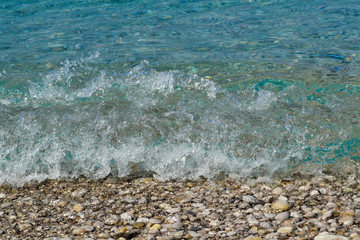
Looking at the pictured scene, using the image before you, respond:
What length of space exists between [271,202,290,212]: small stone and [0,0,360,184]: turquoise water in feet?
1.95

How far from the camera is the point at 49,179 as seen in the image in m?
4.54

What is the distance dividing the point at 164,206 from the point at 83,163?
1220 millimetres

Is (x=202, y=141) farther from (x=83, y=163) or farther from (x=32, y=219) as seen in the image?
(x=32, y=219)

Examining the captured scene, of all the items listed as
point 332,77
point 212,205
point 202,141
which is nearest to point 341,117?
point 332,77

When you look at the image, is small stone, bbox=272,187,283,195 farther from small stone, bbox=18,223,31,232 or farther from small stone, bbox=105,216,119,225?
small stone, bbox=18,223,31,232

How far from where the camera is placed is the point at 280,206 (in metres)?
3.74

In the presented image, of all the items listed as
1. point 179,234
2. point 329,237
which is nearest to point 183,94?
point 179,234

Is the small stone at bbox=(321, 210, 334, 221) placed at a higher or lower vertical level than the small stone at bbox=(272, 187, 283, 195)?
higher

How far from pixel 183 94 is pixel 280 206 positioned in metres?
2.44

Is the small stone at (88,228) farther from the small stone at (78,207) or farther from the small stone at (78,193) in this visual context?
the small stone at (78,193)

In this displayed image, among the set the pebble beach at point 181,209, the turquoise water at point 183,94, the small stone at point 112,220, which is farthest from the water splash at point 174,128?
the small stone at point 112,220

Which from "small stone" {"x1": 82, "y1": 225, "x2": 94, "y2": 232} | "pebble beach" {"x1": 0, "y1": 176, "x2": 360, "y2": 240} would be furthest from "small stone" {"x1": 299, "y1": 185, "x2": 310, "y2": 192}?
"small stone" {"x1": 82, "y1": 225, "x2": 94, "y2": 232}

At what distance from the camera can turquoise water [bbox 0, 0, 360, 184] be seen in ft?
15.2

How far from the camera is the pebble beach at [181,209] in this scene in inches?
135
